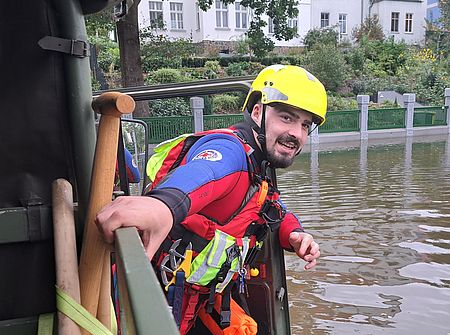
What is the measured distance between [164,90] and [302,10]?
40.4 metres

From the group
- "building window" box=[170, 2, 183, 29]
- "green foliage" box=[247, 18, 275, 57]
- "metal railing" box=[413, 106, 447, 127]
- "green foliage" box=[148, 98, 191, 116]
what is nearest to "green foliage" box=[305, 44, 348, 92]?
"metal railing" box=[413, 106, 447, 127]

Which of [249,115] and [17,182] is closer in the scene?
[17,182]

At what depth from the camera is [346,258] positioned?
6.55m

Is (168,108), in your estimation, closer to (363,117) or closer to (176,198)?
(363,117)

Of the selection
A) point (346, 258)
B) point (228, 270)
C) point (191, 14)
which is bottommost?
point (346, 258)

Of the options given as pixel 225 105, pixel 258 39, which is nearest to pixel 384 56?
pixel 225 105

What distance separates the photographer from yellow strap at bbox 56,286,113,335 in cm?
130

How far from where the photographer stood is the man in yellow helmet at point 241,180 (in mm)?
2305

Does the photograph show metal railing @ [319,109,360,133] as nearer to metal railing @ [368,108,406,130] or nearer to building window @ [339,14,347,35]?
metal railing @ [368,108,406,130]

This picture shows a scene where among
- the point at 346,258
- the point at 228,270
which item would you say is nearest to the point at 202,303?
the point at 228,270

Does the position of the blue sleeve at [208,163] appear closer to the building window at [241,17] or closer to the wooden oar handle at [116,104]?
the wooden oar handle at [116,104]

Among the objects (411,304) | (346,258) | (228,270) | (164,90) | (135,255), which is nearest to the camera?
(135,255)

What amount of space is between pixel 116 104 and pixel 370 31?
3994 cm

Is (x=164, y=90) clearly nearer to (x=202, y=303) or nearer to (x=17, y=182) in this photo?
(x=202, y=303)
